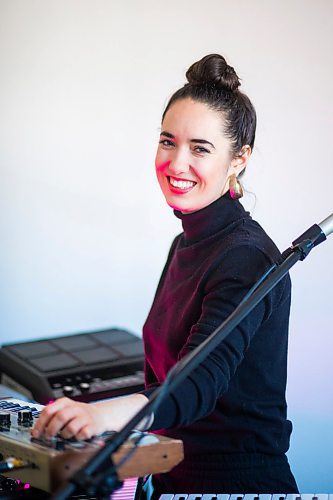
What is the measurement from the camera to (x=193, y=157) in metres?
1.87

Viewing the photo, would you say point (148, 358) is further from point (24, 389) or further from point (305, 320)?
point (305, 320)

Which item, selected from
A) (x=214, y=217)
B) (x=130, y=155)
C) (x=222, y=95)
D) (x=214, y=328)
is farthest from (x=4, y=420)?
(x=130, y=155)

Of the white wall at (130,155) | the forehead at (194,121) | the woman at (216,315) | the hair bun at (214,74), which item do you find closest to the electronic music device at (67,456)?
the woman at (216,315)

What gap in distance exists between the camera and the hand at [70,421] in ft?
4.53

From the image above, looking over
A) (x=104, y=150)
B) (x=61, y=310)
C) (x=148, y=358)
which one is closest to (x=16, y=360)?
(x=61, y=310)

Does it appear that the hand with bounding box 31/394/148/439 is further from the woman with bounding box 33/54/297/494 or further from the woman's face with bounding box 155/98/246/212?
the woman's face with bounding box 155/98/246/212

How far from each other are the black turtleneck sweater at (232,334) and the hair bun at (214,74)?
254mm

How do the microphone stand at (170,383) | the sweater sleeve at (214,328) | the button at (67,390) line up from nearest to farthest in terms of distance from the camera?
the microphone stand at (170,383) < the sweater sleeve at (214,328) < the button at (67,390)

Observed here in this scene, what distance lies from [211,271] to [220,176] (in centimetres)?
25

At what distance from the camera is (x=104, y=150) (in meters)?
3.57

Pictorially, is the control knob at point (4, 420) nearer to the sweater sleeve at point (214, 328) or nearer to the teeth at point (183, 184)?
the sweater sleeve at point (214, 328)

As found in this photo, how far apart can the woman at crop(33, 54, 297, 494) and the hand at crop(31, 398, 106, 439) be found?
7 centimetres

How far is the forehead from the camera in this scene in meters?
1.86

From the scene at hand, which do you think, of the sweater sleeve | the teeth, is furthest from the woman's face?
the sweater sleeve
